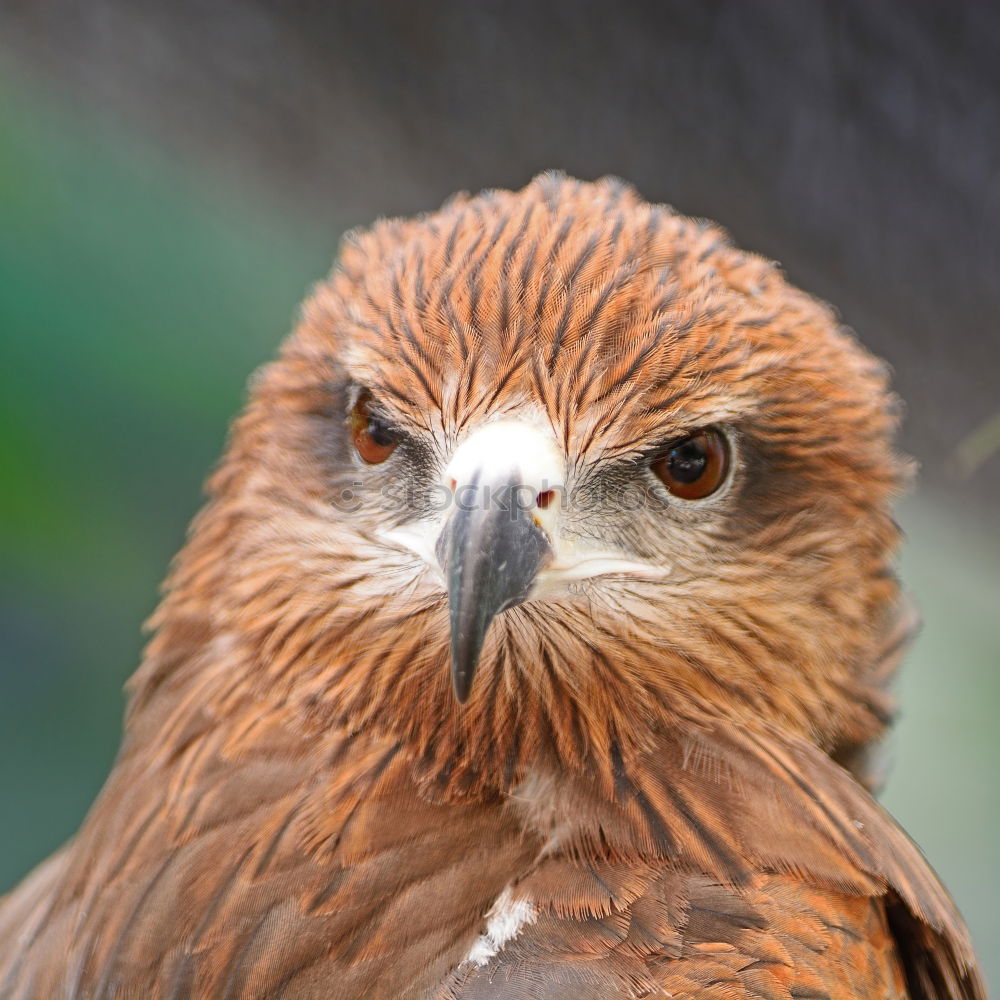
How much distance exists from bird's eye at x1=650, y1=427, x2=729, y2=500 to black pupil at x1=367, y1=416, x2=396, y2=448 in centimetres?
22

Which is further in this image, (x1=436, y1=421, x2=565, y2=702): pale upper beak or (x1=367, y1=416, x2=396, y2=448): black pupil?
(x1=367, y1=416, x2=396, y2=448): black pupil

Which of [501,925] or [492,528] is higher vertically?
[492,528]

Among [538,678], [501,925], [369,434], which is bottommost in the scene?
[501,925]

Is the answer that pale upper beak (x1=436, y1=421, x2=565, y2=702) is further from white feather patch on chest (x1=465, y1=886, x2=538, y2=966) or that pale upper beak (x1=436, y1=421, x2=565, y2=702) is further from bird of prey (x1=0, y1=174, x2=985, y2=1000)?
white feather patch on chest (x1=465, y1=886, x2=538, y2=966)

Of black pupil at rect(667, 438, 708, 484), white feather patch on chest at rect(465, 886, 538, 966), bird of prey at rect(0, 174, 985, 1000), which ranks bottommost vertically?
white feather patch on chest at rect(465, 886, 538, 966)

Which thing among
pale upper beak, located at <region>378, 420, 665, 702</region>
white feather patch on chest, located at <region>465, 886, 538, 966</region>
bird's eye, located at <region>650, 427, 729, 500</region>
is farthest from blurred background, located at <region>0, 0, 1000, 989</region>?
white feather patch on chest, located at <region>465, 886, 538, 966</region>

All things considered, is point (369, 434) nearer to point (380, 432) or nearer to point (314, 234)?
point (380, 432)

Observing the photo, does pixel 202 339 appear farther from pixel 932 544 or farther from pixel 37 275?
pixel 932 544

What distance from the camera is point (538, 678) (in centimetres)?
92

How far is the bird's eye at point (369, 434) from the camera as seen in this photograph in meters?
0.93

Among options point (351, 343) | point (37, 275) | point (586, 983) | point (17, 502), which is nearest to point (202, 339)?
point (37, 275)

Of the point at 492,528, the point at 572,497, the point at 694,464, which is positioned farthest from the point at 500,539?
the point at 694,464

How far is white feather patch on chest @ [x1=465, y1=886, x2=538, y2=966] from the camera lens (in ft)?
2.64

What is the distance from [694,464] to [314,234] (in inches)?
41.2
